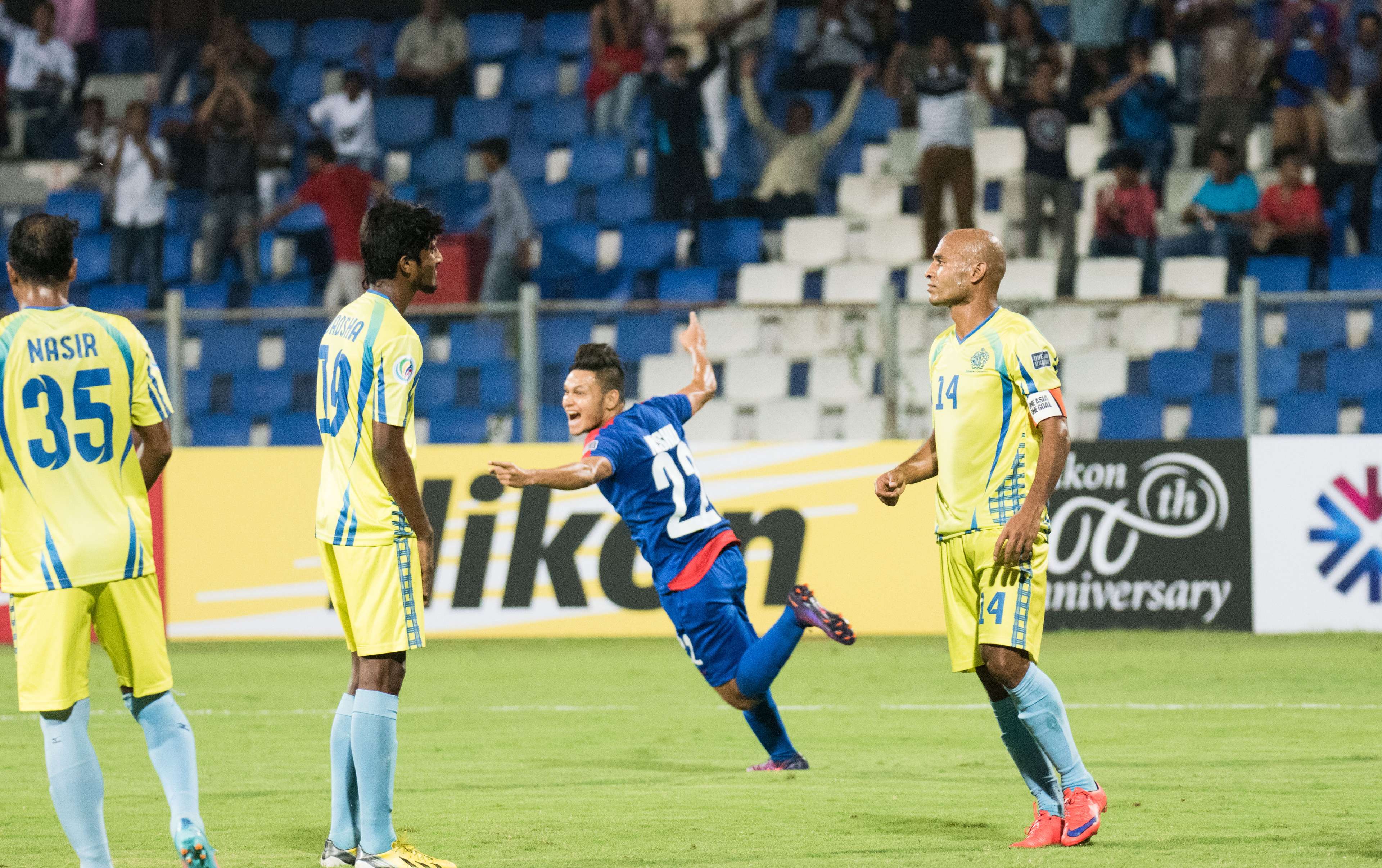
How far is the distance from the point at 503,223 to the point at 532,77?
14.3 feet

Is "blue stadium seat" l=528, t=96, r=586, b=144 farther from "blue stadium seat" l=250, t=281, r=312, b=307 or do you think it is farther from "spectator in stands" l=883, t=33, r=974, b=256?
"spectator in stands" l=883, t=33, r=974, b=256

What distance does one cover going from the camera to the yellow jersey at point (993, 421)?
6141mm

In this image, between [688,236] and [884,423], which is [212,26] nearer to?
[688,236]

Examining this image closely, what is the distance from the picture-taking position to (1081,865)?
570 cm

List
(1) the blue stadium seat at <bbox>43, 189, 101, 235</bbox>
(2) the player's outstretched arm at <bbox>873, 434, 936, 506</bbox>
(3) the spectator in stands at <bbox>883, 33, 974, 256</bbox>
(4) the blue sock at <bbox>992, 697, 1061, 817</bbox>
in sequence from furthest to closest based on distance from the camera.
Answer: (1) the blue stadium seat at <bbox>43, 189, 101, 235</bbox> → (3) the spectator in stands at <bbox>883, 33, 974, 256</bbox> → (2) the player's outstretched arm at <bbox>873, 434, 936, 506</bbox> → (4) the blue sock at <bbox>992, 697, 1061, 817</bbox>

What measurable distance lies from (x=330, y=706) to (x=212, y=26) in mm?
12484

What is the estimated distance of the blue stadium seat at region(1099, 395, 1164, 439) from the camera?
1441cm

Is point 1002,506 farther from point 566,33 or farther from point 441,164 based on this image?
point 566,33

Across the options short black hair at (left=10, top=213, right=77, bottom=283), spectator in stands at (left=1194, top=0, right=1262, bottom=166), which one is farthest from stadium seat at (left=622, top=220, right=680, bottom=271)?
short black hair at (left=10, top=213, right=77, bottom=283)

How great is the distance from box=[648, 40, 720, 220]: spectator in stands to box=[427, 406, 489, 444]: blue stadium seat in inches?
182

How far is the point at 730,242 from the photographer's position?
18188mm

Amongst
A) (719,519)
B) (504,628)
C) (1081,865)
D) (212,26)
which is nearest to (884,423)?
(504,628)

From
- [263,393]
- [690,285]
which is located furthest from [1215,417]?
[263,393]

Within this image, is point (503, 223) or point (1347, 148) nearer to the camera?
point (503, 223)
